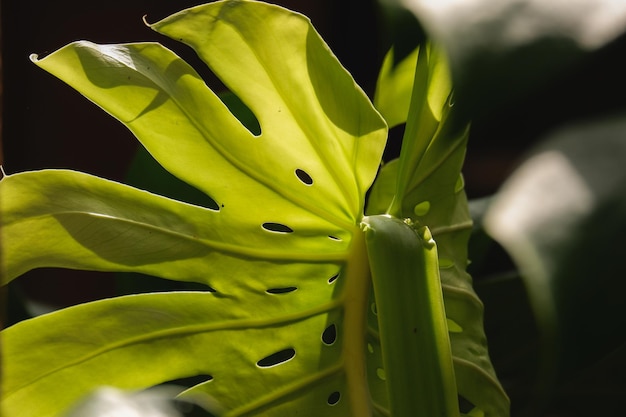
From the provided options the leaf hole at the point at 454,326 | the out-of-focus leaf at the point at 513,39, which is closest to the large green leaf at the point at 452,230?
the leaf hole at the point at 454,326

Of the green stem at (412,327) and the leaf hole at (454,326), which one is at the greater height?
the green stem at (412,327)

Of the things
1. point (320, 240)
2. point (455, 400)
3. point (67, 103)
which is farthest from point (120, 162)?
point (455, 400)

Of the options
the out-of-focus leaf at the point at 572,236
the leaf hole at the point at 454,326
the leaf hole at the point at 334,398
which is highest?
the out-of-focus leaf at the point at 572,236

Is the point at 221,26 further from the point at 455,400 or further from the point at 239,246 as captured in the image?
the point at 455,400

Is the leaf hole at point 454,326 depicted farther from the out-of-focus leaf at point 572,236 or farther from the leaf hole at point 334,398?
the out-of-focus leaf at point 572,236

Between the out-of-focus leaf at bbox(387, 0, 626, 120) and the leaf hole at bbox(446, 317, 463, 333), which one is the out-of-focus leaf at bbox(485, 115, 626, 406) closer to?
the out-of-focus leaf at bbox(387, 0, 626, 120)

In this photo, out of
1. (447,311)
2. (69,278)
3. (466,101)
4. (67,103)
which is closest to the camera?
(466,101)

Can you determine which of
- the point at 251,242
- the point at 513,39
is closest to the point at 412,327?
the point at 251,242
